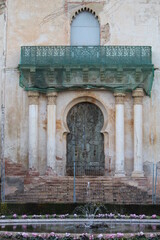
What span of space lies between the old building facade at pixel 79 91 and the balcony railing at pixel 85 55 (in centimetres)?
5

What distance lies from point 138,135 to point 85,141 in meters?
2.84

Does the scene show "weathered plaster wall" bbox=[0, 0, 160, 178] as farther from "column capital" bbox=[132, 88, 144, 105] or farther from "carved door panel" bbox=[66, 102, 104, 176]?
"carved door panel" bbox=[66, 102, 104, 176]

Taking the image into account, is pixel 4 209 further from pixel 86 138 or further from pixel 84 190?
pixel 86 138

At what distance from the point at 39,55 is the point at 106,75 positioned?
3415 mm

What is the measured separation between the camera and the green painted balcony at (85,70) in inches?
1125

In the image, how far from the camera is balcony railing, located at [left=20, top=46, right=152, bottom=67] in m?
28.7

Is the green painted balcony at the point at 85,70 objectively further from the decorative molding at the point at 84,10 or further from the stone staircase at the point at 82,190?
the stone staircase at the point at 82,190

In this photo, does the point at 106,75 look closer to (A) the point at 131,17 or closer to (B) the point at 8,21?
(A) the point at 131,17

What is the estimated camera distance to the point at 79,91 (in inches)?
1158

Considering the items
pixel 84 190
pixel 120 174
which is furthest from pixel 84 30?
pixel 84 190

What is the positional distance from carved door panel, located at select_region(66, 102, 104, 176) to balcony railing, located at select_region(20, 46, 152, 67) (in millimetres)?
2502

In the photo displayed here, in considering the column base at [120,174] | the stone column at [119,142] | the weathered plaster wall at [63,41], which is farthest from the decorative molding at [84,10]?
the column base at [120,174]

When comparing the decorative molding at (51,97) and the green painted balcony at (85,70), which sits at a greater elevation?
the green painted balcony at (85,70)

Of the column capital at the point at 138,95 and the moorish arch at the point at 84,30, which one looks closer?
the column capital at the point at 138,95
